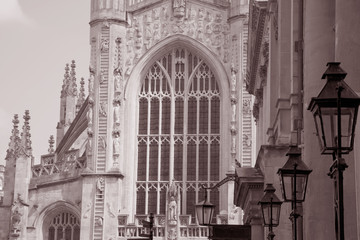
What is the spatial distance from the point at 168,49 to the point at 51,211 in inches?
425

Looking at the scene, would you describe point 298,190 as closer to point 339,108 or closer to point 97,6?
point 339,108

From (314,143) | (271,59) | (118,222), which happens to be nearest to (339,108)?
(314,143)

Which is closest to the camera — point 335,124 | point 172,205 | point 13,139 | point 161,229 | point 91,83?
point 335,124

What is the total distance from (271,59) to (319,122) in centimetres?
1690

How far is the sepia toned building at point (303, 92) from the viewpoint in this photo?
42.3 feet

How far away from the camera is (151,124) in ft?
171

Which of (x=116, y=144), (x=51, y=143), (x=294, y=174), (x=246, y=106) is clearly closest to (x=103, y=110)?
(x=116, y=144)

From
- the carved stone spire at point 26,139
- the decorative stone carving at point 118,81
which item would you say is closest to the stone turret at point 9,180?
the carved stone spire at point 26,139

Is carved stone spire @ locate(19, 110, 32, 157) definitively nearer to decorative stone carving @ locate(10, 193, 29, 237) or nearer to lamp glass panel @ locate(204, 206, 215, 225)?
decorative stone carving @ locate(10, 193, 29, 237)

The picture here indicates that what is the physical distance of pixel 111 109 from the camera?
166ft

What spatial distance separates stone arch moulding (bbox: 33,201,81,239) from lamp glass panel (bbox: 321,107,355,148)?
4350 cm

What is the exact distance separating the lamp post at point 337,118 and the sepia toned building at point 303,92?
0.32 ft

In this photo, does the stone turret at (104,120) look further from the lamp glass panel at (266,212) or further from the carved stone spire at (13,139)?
the lamp glass panel at (266,212)

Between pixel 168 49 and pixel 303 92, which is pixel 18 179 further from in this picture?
pixel 303 92
